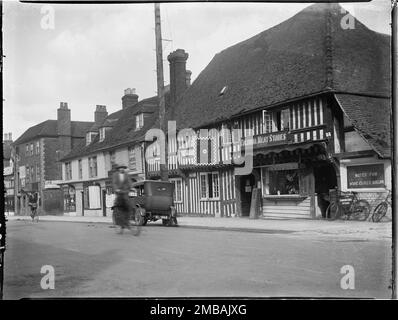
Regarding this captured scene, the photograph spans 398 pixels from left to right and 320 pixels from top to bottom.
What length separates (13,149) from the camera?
106 inches

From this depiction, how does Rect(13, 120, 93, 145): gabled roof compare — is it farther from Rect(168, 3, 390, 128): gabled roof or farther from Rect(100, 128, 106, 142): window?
Rect(168, 3, 390, 128): gabled roof

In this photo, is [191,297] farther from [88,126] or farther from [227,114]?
[227,114]

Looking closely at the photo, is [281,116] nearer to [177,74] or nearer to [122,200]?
[177,74]

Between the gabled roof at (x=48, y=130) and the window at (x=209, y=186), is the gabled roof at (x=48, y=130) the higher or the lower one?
the higher one

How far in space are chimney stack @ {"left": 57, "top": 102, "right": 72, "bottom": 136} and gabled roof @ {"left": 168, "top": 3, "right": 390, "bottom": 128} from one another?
682mm

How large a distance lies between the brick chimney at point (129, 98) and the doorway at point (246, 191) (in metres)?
0.86

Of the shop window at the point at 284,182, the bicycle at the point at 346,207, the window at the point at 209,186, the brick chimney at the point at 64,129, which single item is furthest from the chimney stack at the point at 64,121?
the bicycle at the point at 346,207

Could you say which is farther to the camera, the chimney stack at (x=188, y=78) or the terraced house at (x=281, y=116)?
the chimney stack at (x=188, y=78)

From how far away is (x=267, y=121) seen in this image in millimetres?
3436

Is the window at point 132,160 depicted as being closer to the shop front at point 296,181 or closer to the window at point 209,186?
the window at point 209,186

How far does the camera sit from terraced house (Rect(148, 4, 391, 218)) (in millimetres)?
2688

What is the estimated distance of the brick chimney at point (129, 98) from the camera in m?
2.71
